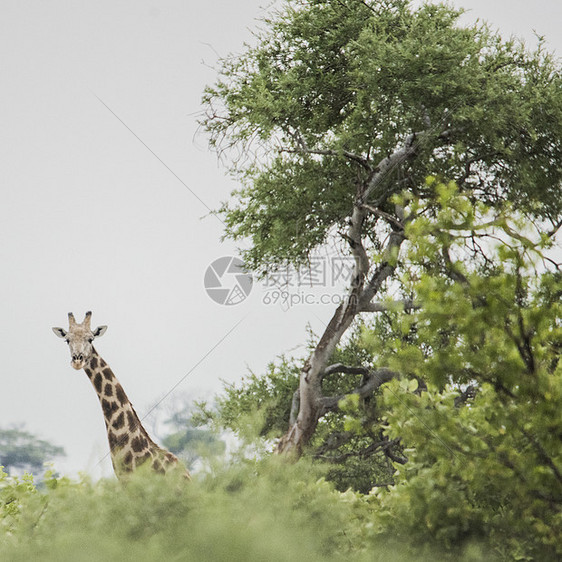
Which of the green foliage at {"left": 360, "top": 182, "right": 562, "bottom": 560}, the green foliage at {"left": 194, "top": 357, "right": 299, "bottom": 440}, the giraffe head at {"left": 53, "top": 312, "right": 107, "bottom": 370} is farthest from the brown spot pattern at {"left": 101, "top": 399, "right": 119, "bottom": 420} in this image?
the green foliage at {"left": 360, "top": 182, "right": 562, "bottom": 560}

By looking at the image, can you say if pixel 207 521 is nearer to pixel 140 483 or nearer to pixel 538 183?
pixel 140 483

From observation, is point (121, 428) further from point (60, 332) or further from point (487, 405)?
point (487, 405)

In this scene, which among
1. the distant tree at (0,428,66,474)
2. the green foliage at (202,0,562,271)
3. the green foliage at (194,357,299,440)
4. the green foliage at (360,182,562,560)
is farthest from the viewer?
the distant tree at (0,428,66,474)

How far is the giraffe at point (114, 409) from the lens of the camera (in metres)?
7.93

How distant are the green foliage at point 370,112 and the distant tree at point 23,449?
12680mm

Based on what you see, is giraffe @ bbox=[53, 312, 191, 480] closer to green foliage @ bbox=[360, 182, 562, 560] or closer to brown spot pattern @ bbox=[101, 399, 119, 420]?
brown spot pattern @ bbox=[101, 399, 119, 420]

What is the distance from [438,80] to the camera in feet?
30.2

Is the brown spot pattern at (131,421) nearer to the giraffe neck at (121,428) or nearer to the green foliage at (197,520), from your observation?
the giraffe neck at (121,428)

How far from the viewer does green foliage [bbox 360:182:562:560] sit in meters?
4.00

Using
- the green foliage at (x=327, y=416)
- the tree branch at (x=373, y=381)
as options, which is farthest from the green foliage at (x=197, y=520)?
the green foliage at (x=327, y=416)

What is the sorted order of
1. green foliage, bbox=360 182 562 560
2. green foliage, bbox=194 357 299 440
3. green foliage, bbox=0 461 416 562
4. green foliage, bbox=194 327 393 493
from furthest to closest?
green foliage, bbox=194 357 299 440, green foliage, bbox=194 327 393 493, green foliage, bbox=360 182 562 560, green foliage, bbox=0 461 416 562

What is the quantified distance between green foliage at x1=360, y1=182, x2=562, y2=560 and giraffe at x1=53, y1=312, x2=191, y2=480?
13.7 ft

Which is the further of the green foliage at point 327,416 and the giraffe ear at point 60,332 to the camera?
the green foliage at point 327,416

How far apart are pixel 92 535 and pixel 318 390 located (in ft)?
25.1
